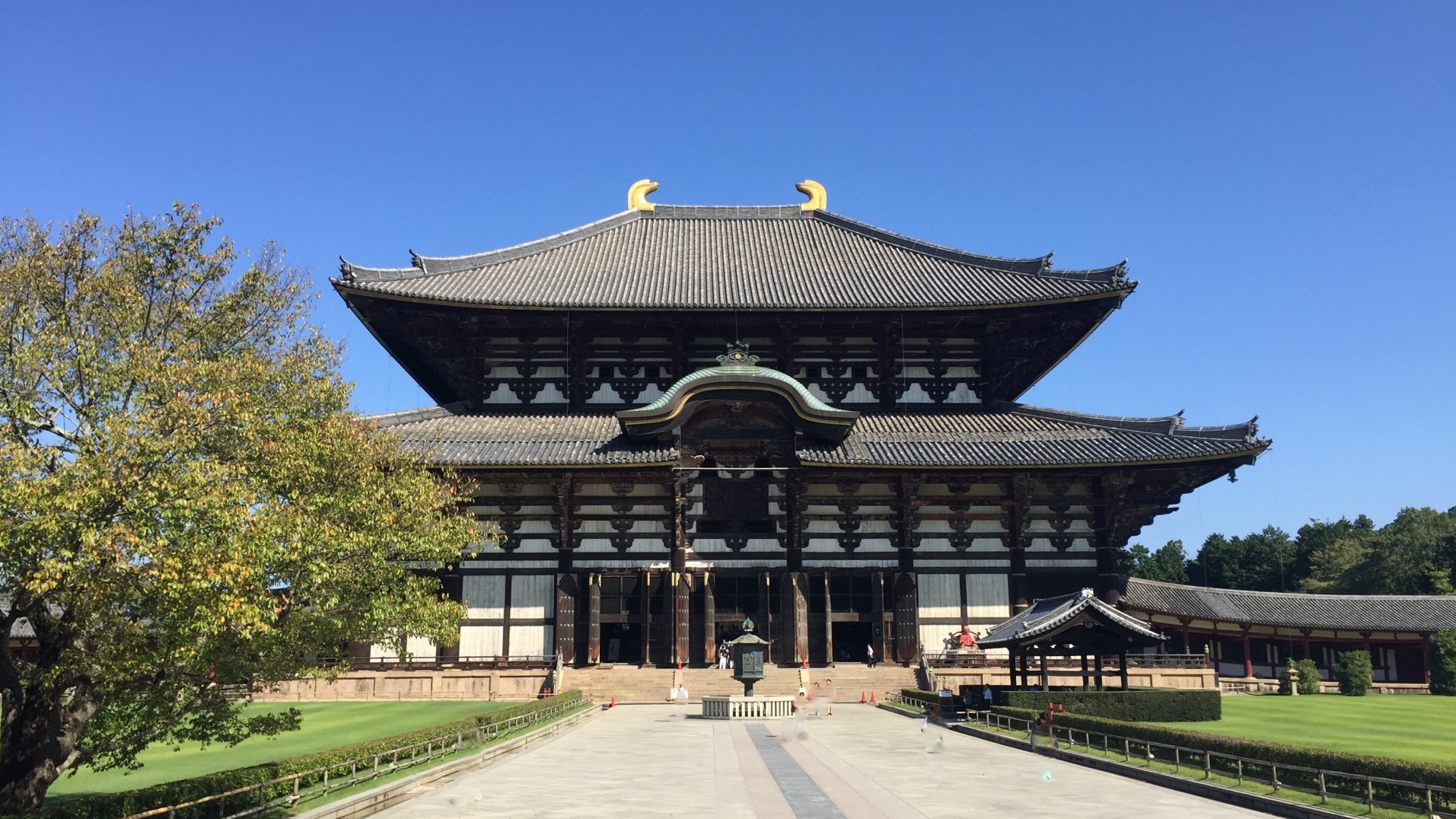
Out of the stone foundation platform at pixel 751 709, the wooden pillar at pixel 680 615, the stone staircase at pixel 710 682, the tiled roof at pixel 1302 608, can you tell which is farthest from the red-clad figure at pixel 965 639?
the tiled roof at pixel 1302 608

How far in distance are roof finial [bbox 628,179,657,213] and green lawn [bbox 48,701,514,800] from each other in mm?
31184

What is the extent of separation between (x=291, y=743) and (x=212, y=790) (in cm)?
1033

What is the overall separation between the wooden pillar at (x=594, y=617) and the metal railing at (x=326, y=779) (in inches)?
469

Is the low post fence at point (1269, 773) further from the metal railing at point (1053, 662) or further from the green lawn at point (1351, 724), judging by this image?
the metal railing at point (1053, 662)

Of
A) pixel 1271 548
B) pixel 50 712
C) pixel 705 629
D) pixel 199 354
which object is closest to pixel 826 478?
pixel 705 629

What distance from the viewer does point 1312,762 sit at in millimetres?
16125

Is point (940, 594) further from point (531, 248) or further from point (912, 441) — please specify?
point (531, 248)

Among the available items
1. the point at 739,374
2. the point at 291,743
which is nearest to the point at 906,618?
the point at 739,374

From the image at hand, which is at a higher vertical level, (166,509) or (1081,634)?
(166,509)

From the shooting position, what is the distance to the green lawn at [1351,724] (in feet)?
72.2

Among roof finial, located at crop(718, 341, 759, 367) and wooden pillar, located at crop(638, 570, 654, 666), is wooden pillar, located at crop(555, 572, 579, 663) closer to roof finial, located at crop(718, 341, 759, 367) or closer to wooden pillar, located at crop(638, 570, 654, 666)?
wooden pillar, located at crop(638, 570, 654, 666)

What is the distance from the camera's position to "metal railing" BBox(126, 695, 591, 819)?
13.6m

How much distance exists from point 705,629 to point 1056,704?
15542mm

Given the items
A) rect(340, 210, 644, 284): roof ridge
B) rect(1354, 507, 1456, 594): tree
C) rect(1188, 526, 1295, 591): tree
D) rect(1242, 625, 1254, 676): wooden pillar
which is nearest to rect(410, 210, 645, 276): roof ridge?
rect(340, 210, 644, 284): roof ridge
